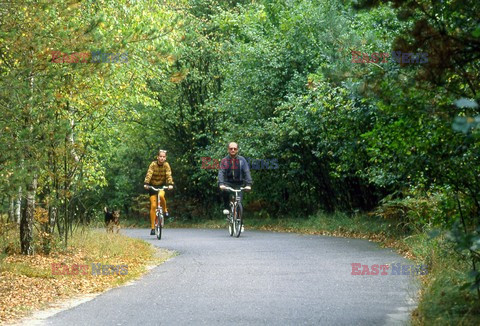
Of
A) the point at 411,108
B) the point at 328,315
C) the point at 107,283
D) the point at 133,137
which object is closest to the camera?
the point at 411,108

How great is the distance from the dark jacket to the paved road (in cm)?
492

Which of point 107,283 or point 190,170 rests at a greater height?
point 190,170

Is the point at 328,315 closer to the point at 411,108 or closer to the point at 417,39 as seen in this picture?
the point at 411,108

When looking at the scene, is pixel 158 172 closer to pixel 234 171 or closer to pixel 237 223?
pixel 234 171

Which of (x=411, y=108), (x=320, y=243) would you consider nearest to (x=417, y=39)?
(x=411, y=108)

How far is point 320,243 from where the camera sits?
17.0m

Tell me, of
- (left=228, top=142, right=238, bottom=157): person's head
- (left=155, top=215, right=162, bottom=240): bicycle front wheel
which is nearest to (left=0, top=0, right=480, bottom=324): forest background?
(left=155, top=215, right=162, bottom=240): bicycle front wheel

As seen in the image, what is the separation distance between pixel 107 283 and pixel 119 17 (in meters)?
8.95

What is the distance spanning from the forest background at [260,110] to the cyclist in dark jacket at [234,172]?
8.16 ft

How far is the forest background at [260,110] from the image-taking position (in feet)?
21.4

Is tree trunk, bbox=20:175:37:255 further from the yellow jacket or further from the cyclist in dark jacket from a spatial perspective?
the cyclist in dark jacket

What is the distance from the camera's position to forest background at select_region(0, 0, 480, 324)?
6.51 metres

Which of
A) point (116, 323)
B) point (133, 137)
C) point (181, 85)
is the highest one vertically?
point (181, 85)

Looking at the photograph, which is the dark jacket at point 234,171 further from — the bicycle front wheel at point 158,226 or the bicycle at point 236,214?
the bicycle front wheel at point 158,226
